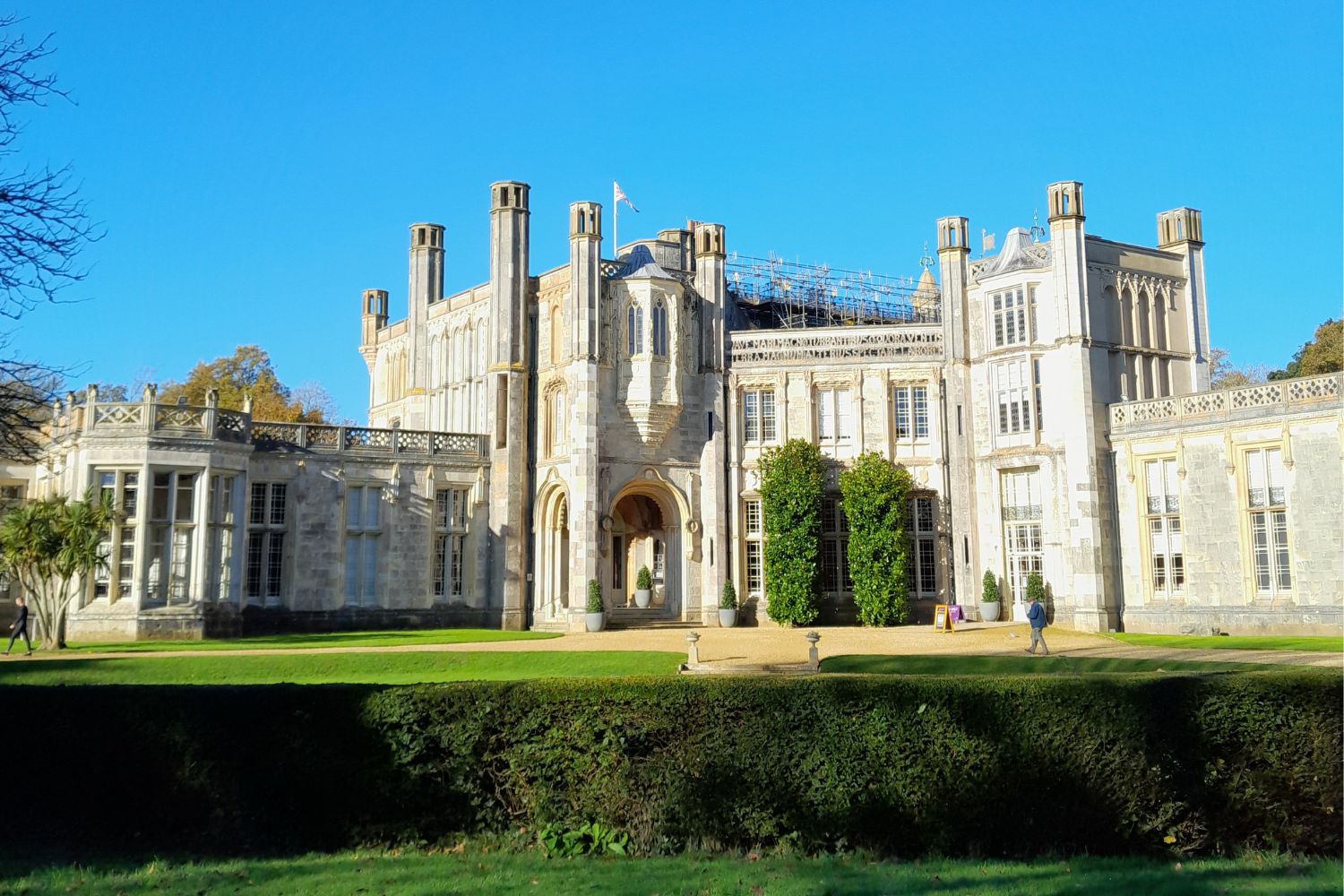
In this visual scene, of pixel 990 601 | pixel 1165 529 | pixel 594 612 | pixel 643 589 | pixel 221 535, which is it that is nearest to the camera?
pixel 221 535

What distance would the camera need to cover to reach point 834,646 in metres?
28.5

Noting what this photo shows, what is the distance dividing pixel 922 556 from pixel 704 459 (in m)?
7.97

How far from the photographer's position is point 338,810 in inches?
398

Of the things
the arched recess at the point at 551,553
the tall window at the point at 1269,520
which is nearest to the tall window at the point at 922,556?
the tall window at the point at 1269,520

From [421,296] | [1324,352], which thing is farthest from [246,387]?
[1324,352]

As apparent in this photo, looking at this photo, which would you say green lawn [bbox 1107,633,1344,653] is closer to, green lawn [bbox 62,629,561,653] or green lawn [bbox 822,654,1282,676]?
green lawn [bbox 822,654,1282,676]

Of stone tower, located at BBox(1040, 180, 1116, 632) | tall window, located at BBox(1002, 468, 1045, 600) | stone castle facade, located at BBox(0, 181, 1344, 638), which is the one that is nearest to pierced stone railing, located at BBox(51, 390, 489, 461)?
stone castle facade, located at BBox(0, 181, 1344, 638)

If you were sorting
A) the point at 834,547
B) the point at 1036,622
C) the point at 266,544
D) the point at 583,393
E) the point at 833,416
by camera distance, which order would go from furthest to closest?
the point at 833,416 < the point at 834,547 < the point at 583,393 < the point at 266,544 < the point at 1036,622

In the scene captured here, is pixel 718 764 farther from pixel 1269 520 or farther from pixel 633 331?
pixel 633 331

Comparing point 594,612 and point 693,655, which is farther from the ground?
point 594,612

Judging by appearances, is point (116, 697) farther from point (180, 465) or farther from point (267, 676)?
point (180, 465)

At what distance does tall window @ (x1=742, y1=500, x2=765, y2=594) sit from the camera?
3878 centimetres

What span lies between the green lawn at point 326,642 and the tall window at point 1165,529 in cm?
1736

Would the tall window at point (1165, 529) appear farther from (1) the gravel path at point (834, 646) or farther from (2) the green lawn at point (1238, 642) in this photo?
(1) the gravel path at point (834, 646)
